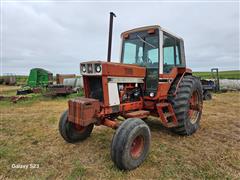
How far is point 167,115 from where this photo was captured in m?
4.09

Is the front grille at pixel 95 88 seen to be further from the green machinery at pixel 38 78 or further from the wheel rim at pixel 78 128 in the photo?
the green machinery at pixel 38 78

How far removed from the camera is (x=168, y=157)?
3.32 m

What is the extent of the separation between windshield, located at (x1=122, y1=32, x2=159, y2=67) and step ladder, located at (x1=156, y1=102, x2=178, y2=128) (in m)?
0.96

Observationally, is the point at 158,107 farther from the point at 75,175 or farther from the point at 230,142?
the point at 75,175

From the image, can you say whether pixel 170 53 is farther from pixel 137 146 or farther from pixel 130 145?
pixel 130 145

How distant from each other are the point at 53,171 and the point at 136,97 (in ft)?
7.22

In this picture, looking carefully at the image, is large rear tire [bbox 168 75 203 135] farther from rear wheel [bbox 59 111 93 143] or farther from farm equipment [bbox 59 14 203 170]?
rear wheel [bbox 59 111 93 143]

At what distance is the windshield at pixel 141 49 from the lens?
4094 millimetres

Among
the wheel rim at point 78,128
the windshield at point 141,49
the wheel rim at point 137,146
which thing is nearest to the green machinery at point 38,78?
the windshield at point 141,49

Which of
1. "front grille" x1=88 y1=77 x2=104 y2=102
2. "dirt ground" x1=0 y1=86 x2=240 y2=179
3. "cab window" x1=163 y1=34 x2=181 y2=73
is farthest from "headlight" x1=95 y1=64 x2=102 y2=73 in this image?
"cab window" x1=163 y1=34 x2=181 y2=73

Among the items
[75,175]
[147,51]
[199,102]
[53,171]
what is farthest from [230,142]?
[53,171]

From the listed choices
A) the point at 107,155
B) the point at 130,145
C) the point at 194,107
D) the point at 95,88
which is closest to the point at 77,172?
the point at 107,155

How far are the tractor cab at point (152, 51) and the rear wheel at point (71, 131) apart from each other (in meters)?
1.67

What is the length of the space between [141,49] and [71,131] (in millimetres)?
2491
